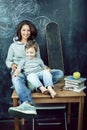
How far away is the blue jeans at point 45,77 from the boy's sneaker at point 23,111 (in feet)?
0.87

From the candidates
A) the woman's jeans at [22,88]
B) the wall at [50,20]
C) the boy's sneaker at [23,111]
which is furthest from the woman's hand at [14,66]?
the boy's sneaker at [23,111]

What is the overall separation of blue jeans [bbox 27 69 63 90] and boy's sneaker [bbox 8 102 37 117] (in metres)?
0.26

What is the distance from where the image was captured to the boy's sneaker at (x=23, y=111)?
264cm

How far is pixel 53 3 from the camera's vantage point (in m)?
3.39


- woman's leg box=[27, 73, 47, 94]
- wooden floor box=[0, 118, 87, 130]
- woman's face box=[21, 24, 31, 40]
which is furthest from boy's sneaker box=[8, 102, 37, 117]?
woman's face box=[21, 24, 31, 40]

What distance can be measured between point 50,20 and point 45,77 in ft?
2.62

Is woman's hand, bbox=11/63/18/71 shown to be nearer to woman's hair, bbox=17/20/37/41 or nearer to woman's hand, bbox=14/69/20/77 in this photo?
woman's hand, bbox=14/69/20/77

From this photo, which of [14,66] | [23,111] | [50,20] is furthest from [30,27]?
[23,111]

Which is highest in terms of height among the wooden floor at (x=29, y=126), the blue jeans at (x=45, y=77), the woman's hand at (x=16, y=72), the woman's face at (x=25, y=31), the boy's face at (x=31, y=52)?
the woman's face at (x=25, y=31)

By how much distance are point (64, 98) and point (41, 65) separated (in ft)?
1.69

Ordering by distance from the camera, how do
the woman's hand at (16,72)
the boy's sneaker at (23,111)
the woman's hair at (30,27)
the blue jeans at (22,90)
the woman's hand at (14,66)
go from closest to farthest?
the boy's sneaker at (23,111) < the blue jeans at (22,90) < the woman's hand at (16,72) < the woman's hand at (14,66) < the woman's hair at (30,27)

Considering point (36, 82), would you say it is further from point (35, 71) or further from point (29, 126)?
point (29, 126)

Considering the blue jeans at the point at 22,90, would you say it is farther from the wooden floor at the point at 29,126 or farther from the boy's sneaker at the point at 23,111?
the wooden floor at the point at 29,126

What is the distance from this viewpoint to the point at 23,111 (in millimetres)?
2654
